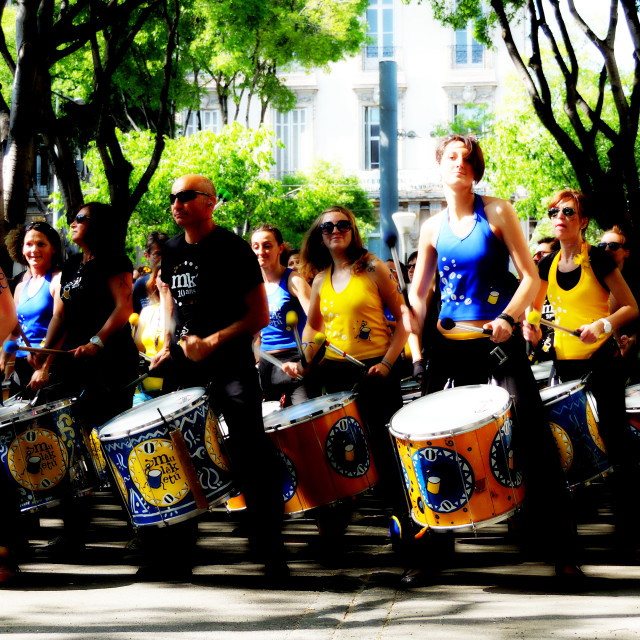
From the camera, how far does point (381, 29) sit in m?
43.0

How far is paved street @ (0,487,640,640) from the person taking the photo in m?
3.90

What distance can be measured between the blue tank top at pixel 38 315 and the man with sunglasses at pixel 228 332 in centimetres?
153

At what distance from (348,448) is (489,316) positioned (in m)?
1.10

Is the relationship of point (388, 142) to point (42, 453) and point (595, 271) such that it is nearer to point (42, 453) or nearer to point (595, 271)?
point (595, 271)

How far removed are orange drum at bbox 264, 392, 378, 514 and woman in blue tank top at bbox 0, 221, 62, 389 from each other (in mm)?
1909

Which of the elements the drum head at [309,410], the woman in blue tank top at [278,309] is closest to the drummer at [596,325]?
the drum head at [309,410]

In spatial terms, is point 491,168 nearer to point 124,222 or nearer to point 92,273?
point 124,222

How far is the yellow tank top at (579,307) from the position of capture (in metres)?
5.52

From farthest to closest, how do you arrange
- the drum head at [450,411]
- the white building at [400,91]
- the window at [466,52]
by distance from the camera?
1. the window at [466,52]
2. the white building at [400,91]
3. the drum head at [450,411]

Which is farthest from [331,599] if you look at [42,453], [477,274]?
[42,453]

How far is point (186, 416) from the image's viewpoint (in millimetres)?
4617

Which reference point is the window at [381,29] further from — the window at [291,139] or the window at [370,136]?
the window at [291,139]

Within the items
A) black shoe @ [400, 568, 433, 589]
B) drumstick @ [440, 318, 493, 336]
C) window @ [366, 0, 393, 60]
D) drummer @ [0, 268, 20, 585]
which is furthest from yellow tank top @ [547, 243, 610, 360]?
window @ [366, 0, 393, 60]

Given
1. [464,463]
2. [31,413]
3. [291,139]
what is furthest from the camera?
[291,139]
